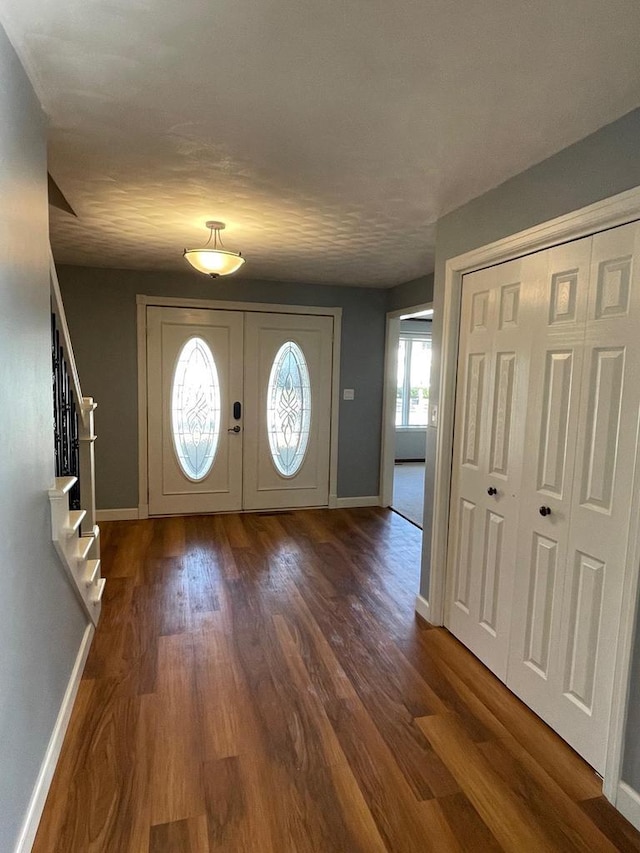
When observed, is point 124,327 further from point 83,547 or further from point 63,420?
point 83,547

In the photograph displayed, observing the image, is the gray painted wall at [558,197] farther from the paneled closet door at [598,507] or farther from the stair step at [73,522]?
the stair step at [73,522]

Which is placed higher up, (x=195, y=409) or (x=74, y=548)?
(x=195, y=409)

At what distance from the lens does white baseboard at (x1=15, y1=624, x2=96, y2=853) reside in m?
1.52

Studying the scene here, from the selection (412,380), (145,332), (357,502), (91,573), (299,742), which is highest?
(145,332)

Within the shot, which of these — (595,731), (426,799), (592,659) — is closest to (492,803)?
(426,799)

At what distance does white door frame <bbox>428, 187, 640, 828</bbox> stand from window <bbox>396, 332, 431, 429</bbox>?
5.63 m

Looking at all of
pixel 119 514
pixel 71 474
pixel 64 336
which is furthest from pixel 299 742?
pixel 119 514

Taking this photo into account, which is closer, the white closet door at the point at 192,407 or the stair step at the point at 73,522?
the stair step at the point at 73,522

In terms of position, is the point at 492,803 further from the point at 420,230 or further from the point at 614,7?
the point at 420,230

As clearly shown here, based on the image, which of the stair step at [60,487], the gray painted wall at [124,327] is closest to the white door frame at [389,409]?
the gray painted wall at [124,327]

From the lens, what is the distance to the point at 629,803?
1.72 meters

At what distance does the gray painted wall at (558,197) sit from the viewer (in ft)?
5.63

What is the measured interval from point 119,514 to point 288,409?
6.43 feet

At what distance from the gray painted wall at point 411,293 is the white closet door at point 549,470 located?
246 centimetres
